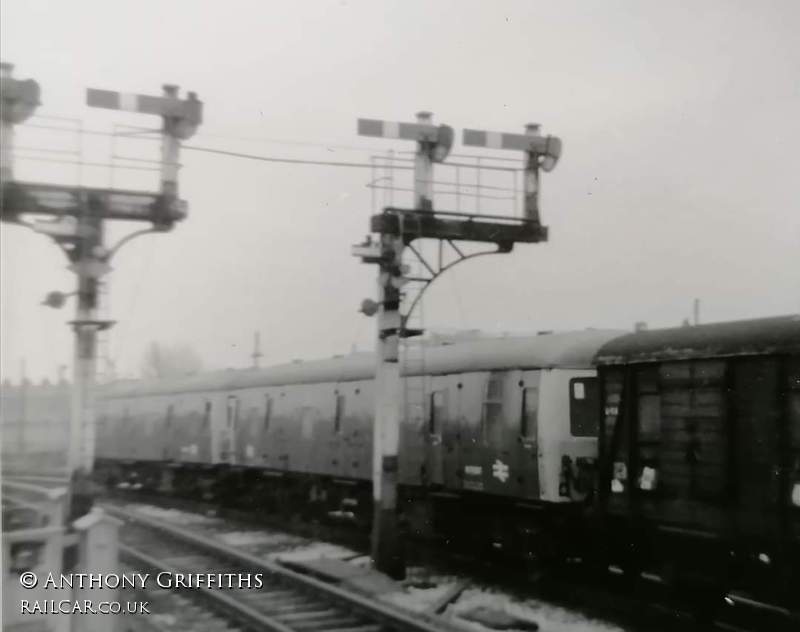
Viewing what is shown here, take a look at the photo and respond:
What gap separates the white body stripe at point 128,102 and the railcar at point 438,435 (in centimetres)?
556

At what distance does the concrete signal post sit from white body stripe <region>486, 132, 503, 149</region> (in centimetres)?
346

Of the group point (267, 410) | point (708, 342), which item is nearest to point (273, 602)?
point (708, 342)

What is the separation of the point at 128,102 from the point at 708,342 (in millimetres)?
6340

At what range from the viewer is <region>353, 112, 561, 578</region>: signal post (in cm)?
1152

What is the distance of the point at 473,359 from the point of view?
13.0 m

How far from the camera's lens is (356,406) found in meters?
16.0

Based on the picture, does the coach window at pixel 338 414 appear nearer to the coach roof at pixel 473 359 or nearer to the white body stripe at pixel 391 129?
the coach roof at pixel 473 359

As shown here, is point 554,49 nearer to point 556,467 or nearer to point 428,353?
point 556,467

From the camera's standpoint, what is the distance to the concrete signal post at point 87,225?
10570mm

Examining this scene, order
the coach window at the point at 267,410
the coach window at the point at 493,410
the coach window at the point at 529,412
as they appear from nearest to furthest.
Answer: the coach window at the point at 529,412, the coach window at the point at 493,410, the coach window at the point at 267,410

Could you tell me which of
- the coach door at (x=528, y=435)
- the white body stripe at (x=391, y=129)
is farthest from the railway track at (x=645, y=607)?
the white body stripe at (x=391, y=129)

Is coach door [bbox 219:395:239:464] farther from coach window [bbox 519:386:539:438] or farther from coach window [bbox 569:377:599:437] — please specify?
coach window [bbox 569:377:599:437]

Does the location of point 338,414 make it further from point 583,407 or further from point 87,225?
point 87,225

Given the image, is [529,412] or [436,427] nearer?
[529,412]
